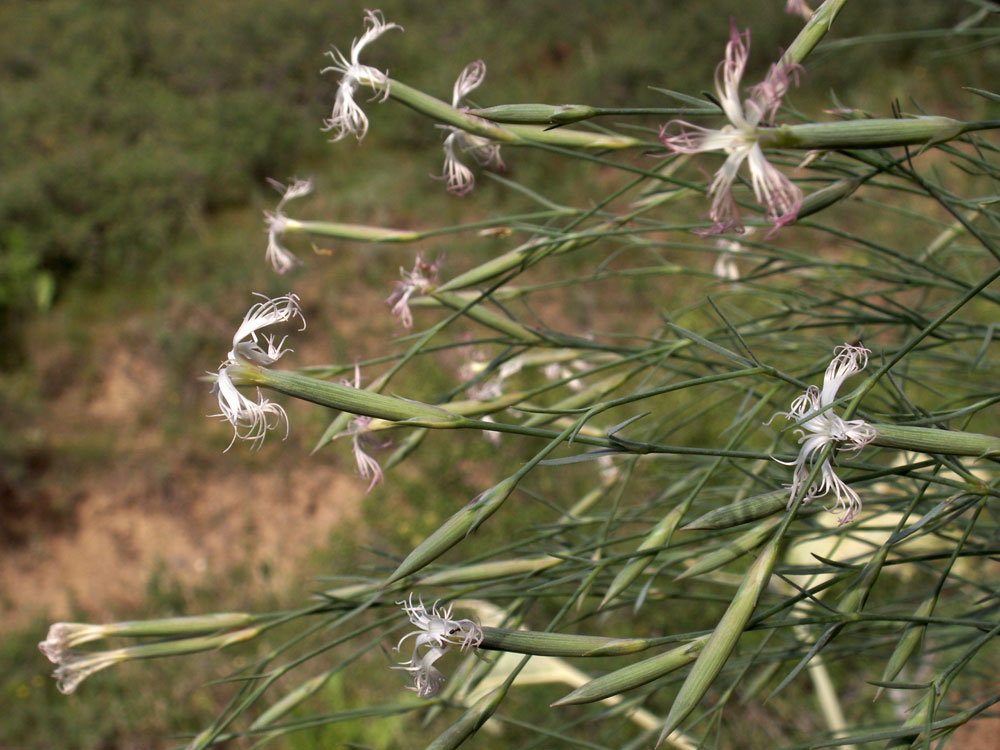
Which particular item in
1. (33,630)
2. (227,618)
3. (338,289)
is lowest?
(33,630)

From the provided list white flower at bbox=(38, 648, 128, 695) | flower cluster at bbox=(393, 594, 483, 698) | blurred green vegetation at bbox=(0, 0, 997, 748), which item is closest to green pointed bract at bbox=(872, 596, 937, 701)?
flower cluster at bbox=(393, 594, 483, 698)

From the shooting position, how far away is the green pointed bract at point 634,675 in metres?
0.34

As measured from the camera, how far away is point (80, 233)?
2324 mm

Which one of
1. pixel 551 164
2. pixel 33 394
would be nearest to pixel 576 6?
pixel 551 164

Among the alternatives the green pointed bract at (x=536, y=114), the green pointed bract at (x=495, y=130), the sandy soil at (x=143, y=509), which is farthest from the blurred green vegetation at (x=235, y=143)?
the green pointed bract at (x=536, y=114)

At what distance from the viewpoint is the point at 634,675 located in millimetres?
339

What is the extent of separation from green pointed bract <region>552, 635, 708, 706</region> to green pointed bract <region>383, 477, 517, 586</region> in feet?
0.26

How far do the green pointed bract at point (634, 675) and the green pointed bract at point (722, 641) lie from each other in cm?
1

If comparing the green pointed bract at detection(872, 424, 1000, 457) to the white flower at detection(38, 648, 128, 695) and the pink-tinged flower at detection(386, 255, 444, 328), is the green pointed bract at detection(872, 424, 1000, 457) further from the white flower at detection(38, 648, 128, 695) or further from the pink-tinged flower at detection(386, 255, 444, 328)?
the white flower at detection(38, 648, 128, 695)

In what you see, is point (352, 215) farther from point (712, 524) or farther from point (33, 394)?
point (712, 524)

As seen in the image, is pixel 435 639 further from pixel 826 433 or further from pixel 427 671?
pixel 826 433

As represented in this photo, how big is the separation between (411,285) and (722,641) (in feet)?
1.05

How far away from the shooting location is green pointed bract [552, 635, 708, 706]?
1.11 ft

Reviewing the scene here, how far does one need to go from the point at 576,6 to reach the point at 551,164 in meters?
0.61
